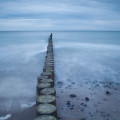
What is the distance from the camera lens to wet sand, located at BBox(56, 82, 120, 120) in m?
4.97

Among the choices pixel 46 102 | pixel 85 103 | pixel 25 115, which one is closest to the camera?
pixel 46 102

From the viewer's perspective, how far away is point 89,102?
5.75 m

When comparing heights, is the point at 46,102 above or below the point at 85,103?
above

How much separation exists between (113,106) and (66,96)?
1660 millimetres

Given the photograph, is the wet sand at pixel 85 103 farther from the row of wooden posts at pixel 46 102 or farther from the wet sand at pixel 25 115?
the row of wooden posts at pixel 46 102

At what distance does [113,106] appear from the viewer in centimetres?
552

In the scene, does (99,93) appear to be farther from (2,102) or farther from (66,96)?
(2,102)

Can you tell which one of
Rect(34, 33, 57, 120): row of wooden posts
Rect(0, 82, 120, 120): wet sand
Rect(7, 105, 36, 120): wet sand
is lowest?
Rect(7, 105, 36, 120): wet sand

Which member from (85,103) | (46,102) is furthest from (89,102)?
(46,102)

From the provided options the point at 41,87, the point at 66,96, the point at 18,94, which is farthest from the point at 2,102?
the point at 66,96

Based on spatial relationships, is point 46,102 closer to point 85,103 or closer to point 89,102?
point 85,103

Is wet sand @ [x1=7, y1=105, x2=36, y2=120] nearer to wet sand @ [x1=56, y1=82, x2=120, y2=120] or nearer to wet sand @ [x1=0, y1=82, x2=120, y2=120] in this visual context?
wet sand @ [x1=0, y1=82, x2=120, y2=120]

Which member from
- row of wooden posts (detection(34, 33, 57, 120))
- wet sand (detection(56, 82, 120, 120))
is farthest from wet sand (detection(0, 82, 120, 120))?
row of wooden posts (detection(34, 33, 57, 120))

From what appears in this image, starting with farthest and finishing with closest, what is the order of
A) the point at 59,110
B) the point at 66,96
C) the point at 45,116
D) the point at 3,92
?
the point at 3,92, the point at 66,96, the point at 59,110, the point at 45,116
